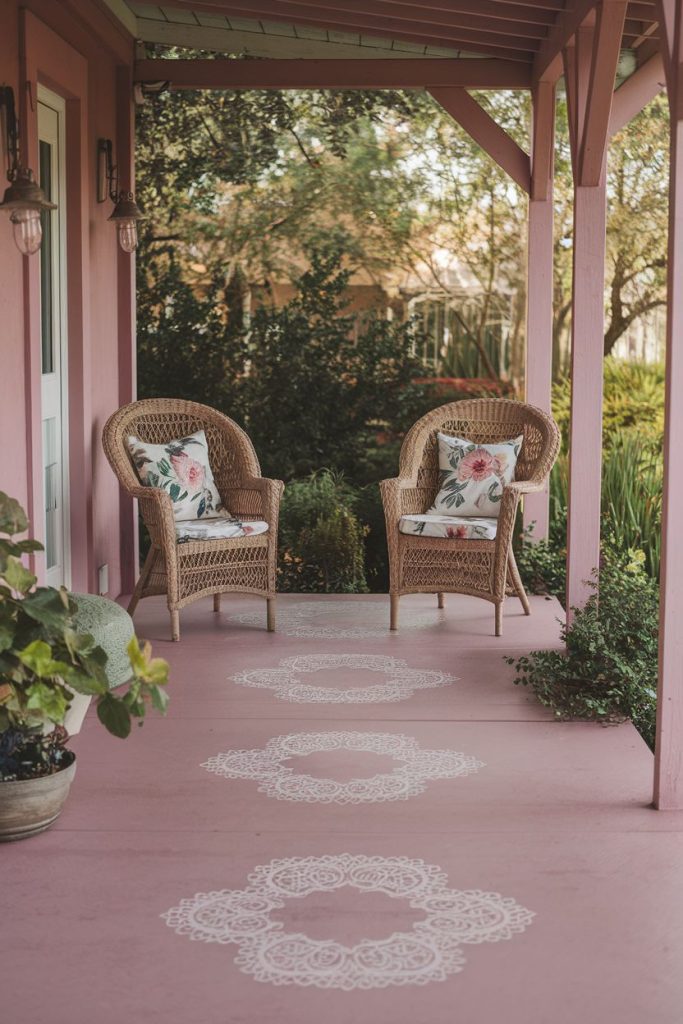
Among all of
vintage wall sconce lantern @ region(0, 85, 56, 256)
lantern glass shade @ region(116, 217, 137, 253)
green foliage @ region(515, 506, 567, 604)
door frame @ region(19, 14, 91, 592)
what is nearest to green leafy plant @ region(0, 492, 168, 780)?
vintage wall sconce lantern @ region(0, 85, 56, 256)

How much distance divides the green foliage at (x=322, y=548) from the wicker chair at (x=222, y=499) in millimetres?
888

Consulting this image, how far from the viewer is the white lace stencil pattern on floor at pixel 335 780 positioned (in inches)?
145

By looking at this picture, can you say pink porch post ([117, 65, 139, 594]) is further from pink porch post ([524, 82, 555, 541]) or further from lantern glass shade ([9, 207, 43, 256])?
lantern glass shade ([9, 207, 43, 256])

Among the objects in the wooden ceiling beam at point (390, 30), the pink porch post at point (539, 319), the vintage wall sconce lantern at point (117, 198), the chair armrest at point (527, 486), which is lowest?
the chair armrest at point (527, 486)

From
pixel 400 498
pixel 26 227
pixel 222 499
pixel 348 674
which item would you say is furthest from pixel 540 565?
pixel 26 227

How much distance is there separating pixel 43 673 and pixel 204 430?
3.52 metres

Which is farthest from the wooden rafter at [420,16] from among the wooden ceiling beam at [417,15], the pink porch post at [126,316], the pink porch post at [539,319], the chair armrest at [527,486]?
the chair armrest at [527,486]

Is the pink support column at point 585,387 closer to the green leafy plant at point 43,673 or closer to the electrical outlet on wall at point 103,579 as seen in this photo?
the electrical outlet on wall at point 103,579

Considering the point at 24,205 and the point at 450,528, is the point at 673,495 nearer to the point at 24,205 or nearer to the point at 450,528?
the point at 24,205

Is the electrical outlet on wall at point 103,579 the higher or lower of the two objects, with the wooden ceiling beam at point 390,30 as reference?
lower

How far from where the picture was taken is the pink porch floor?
100 inches

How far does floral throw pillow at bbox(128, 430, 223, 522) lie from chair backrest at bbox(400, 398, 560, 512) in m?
0.94

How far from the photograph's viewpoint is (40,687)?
300cm

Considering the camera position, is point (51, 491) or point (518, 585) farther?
point (518, 585)
